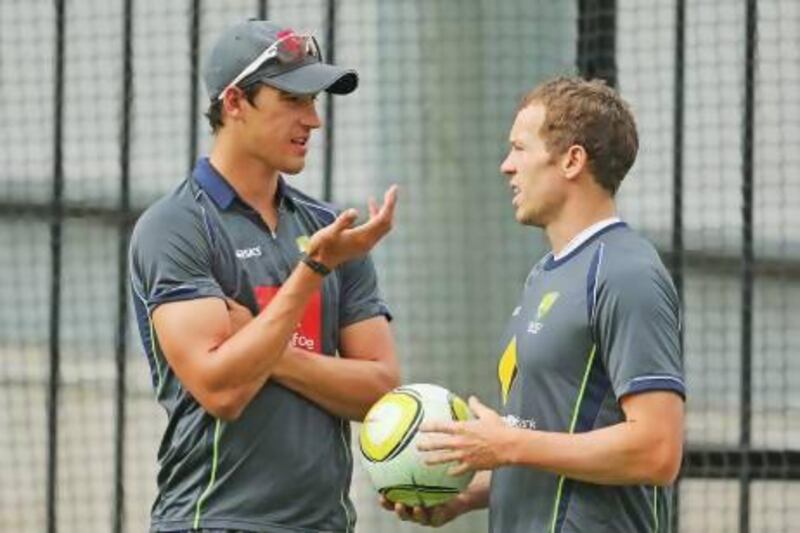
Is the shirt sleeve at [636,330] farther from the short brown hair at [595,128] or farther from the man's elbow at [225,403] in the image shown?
the man's elbow at [225,403]

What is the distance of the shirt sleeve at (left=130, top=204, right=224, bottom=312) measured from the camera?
515cm

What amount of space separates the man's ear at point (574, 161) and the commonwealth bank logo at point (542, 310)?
0.93ft

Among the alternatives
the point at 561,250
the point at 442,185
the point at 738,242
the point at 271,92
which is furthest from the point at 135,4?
the point at 561,250

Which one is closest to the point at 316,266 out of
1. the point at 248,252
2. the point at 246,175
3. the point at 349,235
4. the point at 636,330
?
the point at 349,235

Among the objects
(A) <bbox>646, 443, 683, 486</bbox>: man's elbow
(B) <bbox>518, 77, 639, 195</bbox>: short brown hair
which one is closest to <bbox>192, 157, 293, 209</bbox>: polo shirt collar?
(B) <bbox>518, 77, 639, 195</bbox>: short brown hair

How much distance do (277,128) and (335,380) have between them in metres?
0.65

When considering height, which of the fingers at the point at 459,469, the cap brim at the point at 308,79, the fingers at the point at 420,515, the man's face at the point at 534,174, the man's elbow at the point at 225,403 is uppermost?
the cap brim at the point at 308,79

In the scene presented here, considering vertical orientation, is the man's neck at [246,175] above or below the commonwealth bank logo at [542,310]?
above

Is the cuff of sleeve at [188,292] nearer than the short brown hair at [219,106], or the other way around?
the cuff of sleeve at [188,292]

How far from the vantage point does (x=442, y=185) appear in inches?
288

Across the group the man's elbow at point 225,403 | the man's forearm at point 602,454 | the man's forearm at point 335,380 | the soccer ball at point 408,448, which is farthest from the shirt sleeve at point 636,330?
the man's elbow at point 225,403

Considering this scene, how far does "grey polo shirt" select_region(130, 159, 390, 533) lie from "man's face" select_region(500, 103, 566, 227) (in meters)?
0.64

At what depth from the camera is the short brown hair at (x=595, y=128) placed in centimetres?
491

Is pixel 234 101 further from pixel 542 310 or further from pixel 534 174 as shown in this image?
pixel 542 310
